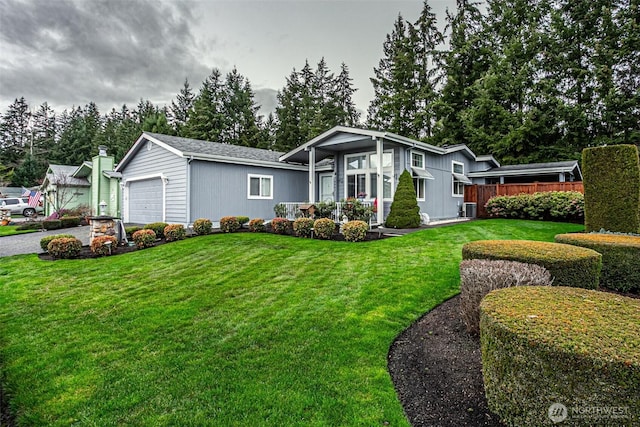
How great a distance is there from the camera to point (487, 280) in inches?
139

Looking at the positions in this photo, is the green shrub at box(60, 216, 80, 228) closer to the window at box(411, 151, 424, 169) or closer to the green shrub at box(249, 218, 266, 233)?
the green shrub at box(249, 218, 266, 233)

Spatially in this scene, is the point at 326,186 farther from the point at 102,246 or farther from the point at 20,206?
the point at 20,206

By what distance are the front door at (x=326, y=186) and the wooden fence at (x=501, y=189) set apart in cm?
787

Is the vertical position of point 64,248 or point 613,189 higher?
point 613,189

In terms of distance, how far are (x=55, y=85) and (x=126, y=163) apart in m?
7.26

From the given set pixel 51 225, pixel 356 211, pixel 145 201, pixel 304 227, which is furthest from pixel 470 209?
pixel 51 225

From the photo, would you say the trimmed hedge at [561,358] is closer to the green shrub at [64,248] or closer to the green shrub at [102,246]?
the green shrub at [102,246]

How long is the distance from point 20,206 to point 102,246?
91.7 ft

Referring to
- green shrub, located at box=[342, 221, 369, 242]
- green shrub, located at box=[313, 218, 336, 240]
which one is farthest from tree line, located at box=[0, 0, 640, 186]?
green shrub, located at box=[313, 218, 336, 240]

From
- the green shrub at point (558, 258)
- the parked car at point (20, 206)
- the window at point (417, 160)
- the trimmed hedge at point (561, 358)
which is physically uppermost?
the window at point (417, 160)

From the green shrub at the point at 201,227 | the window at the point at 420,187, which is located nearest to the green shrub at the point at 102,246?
the green shrub at the point at 201,227

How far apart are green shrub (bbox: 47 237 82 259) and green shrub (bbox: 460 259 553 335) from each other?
916cm

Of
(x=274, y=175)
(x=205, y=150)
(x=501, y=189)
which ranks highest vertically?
(x=205, y=150)

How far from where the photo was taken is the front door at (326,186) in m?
16.9
